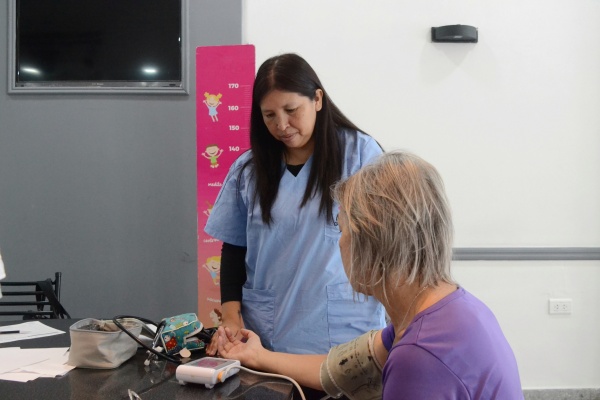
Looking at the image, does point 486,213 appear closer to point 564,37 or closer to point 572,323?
point 572,323

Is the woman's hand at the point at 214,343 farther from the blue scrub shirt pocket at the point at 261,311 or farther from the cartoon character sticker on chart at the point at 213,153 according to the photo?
the cartoon character sticker on chart at the point at 213,153

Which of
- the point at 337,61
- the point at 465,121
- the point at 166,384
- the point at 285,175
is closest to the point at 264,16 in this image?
the point at 337,61

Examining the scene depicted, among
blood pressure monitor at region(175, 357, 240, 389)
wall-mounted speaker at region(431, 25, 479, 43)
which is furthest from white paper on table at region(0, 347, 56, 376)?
wall-mounted speaker at region(431, 25, 479, 43)

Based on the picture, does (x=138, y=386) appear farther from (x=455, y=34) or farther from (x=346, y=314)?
(x=455, y=34)

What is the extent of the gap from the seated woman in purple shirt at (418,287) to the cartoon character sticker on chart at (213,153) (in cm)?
191

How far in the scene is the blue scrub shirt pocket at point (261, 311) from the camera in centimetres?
155

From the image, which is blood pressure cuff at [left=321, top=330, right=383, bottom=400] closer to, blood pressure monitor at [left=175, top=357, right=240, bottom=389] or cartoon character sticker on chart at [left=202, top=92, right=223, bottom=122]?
blood pressure monitor at [left=175, top=357, right=240, bottom=389]

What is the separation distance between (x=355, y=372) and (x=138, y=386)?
1.36ft

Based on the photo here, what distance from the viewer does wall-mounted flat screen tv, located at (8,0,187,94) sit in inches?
126

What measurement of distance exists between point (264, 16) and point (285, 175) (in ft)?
5.88

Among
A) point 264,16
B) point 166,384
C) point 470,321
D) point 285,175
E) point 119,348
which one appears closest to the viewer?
point 470,321


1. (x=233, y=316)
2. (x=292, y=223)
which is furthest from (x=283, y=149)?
(x=233, y=316)

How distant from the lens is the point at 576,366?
3.18 meters

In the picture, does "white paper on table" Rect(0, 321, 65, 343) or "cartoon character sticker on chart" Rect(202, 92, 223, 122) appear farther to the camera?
"cartoon character sticker on chart" Rect(202, 92, 223, 122)
